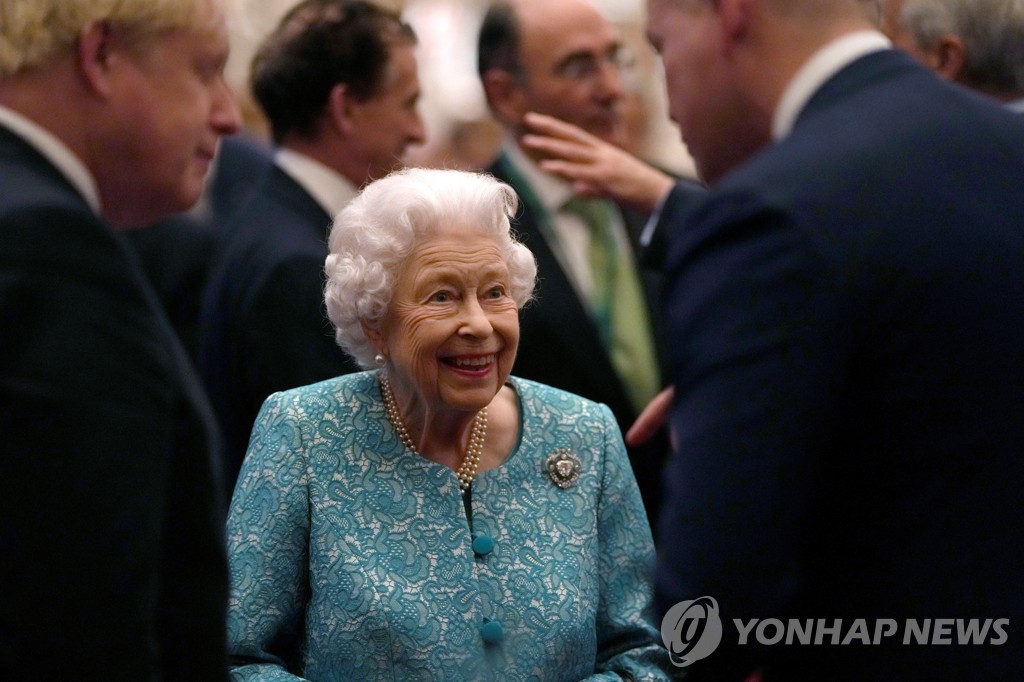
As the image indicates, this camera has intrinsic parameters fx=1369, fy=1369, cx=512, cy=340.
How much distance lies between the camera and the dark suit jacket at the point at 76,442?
5.51ft

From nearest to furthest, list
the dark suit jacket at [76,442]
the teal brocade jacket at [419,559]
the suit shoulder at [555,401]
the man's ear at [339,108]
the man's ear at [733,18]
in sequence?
the dark suit jacket at [76,442]
the man's ear at [733,18]
the teal brocade jacket at [419,559]
the suit shoulder at [555,401]
the man's ear at [339,108]

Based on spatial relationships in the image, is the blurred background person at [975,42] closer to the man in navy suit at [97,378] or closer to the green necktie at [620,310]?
the green necktie at [620,310]

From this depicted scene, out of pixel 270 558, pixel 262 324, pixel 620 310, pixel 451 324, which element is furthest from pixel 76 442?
pixel 620 310

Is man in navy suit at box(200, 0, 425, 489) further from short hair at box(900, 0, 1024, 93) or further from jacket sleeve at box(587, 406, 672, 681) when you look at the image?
short hair at box(900, 0, 1024, 93)

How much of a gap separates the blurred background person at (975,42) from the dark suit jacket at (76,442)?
2.69m

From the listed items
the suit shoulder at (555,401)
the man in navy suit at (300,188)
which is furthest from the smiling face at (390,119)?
the suit shoulder at (555,401)

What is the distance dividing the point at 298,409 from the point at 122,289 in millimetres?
1341

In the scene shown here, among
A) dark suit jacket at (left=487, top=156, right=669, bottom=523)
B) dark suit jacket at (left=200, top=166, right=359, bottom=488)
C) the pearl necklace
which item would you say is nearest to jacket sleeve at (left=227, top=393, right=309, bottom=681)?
the pearl necklace

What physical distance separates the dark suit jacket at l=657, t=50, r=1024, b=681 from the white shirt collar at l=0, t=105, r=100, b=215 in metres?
0.84

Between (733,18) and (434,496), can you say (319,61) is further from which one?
(733,18)

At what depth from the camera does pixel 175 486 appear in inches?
74.5

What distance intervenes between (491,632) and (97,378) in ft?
4.61

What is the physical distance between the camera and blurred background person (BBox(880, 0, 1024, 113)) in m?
3.83

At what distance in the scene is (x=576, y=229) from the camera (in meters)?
4.08
